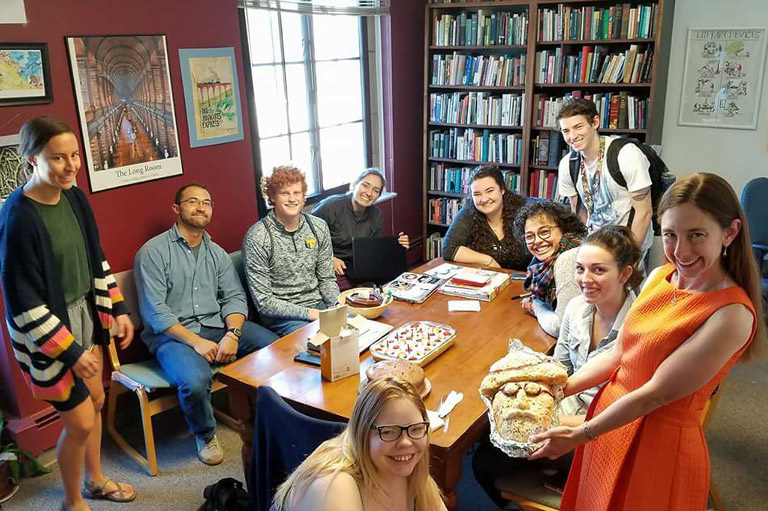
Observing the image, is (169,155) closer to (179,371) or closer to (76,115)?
(76,115)

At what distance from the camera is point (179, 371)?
109 inches

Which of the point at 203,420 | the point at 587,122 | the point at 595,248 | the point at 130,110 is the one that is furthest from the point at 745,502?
the point at 130,110

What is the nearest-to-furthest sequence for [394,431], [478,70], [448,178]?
[394,431] → [478,70] → [448,178]

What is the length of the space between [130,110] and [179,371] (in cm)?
129

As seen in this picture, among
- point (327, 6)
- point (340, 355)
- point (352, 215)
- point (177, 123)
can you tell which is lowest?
point (340, 355)

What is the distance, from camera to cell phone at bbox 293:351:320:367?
2.28 m

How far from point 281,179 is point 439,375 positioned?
144cm

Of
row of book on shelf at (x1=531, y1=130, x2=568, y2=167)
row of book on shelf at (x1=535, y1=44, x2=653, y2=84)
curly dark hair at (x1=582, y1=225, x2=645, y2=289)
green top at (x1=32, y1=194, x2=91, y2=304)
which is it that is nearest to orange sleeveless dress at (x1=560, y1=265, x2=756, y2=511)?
curly dark hair at (x1=582, y1=225, x2=645, y2=289)

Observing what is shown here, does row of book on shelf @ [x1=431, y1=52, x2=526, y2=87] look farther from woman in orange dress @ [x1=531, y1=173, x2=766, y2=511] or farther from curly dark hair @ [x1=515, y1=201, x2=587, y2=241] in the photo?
woman in orange dress @ [x1=531, y1=173, x2=766, y2=511]

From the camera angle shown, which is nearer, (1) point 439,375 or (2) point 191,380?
(1) point 439,375

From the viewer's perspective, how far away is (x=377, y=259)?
365 centimetres

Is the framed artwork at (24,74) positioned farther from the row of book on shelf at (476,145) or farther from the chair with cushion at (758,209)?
the chair with cushion at (758,209)

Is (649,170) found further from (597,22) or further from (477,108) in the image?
(477,108)

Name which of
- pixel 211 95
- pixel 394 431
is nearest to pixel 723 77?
pixel 211 95
